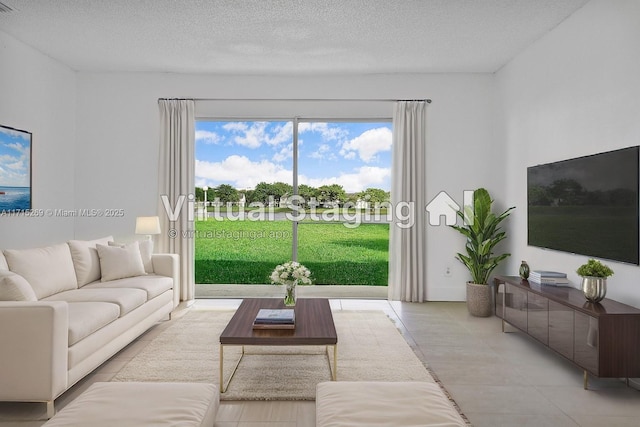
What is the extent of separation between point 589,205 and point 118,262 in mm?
4549

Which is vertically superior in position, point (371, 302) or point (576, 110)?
point (576, 110)

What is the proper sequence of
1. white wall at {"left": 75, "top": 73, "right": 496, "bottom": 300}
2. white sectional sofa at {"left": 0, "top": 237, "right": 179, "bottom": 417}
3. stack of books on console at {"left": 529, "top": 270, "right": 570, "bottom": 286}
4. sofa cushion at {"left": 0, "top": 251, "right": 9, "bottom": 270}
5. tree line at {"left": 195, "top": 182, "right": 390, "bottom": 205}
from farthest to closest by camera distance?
tree line at {"left": 195, "top": 182, "right": 390, "bottom": 205}
white wall at {"left": 75, "top": 73, "right": 496, "bottom": 300}
stack of books on console at {"left": 529, "top": 270, "right": 570, "bottom": 286}
sofa cushion at {"left": 0, "top": 251, "right": 9, "bottom": 270}
white sectional sofa at {"left": 0, "top": 237, "right": 179, "bottom": 417}

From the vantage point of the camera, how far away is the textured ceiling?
4.07 metres

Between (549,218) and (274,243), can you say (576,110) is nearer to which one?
(549,218)

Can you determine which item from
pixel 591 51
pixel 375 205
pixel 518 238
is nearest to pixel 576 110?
pixel 591 51

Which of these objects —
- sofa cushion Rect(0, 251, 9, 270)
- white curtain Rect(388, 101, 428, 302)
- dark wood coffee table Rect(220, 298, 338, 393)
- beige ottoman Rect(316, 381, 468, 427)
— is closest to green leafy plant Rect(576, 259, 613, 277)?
beige ottoman Rect(316, 381, 468, 427)

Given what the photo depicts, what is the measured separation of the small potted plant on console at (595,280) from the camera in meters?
3.25

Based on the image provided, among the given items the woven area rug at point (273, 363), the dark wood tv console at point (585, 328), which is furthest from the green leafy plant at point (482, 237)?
the woven area rug at point (273, 363)

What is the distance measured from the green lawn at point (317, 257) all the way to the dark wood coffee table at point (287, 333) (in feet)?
17.9

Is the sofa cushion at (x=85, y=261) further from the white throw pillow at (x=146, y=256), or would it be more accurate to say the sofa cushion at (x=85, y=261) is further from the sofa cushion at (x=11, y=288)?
the sofa cushion at (x=11, y=288)

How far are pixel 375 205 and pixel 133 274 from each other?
3.68 m

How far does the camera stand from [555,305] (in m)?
3.55

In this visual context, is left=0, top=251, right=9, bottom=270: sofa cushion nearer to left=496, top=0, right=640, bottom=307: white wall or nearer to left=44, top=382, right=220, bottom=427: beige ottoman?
left=44, top=382, right=220, bottom=427: beige ottoman

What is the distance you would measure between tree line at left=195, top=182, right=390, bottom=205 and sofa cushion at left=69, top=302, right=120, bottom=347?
3.51 meters
